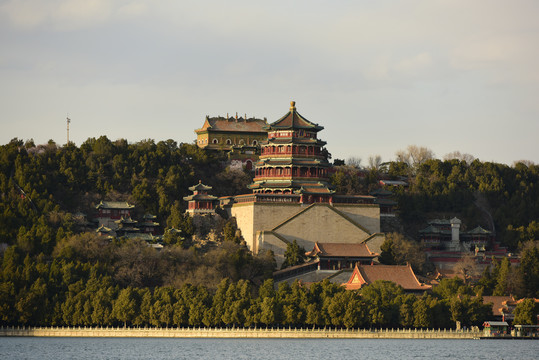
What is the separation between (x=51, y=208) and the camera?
352 feet

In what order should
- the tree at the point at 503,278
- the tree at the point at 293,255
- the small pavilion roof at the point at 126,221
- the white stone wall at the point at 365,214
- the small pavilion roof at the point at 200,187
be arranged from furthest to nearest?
1. the small pavilion roof at the point at 200,187
2. the white stone wall at the point at 365,214
3. the small pavilion roof at the point at 126,221
4. the tree at the point at 293,255
5. the tree at the point at 503,278

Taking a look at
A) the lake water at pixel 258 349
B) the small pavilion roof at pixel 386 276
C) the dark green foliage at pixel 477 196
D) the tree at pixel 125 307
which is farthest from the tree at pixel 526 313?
the tree at pixel 125 307

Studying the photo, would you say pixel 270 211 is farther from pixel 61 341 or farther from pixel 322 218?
pixel 61 341

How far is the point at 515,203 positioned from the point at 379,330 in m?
37.9

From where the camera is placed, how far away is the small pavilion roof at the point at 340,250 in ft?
340

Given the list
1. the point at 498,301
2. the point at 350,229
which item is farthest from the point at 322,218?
the point at 498,301

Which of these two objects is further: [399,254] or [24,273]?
[399,254]

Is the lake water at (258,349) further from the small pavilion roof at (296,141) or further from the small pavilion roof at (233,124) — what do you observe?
the small pavilion roof at (233,124)

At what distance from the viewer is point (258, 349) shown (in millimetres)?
85250

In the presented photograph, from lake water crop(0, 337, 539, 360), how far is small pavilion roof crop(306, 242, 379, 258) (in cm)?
1100

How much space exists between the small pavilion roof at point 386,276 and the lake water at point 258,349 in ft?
17.3

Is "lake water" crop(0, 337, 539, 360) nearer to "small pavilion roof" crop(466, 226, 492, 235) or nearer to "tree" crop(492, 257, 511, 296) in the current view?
"tree" crop(492, 257, 511, 296)

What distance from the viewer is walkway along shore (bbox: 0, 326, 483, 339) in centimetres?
9181

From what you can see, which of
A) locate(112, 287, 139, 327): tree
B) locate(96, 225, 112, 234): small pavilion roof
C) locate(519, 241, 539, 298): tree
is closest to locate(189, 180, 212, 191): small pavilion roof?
locate(96, 225, 112, 234): small pavilion roof
